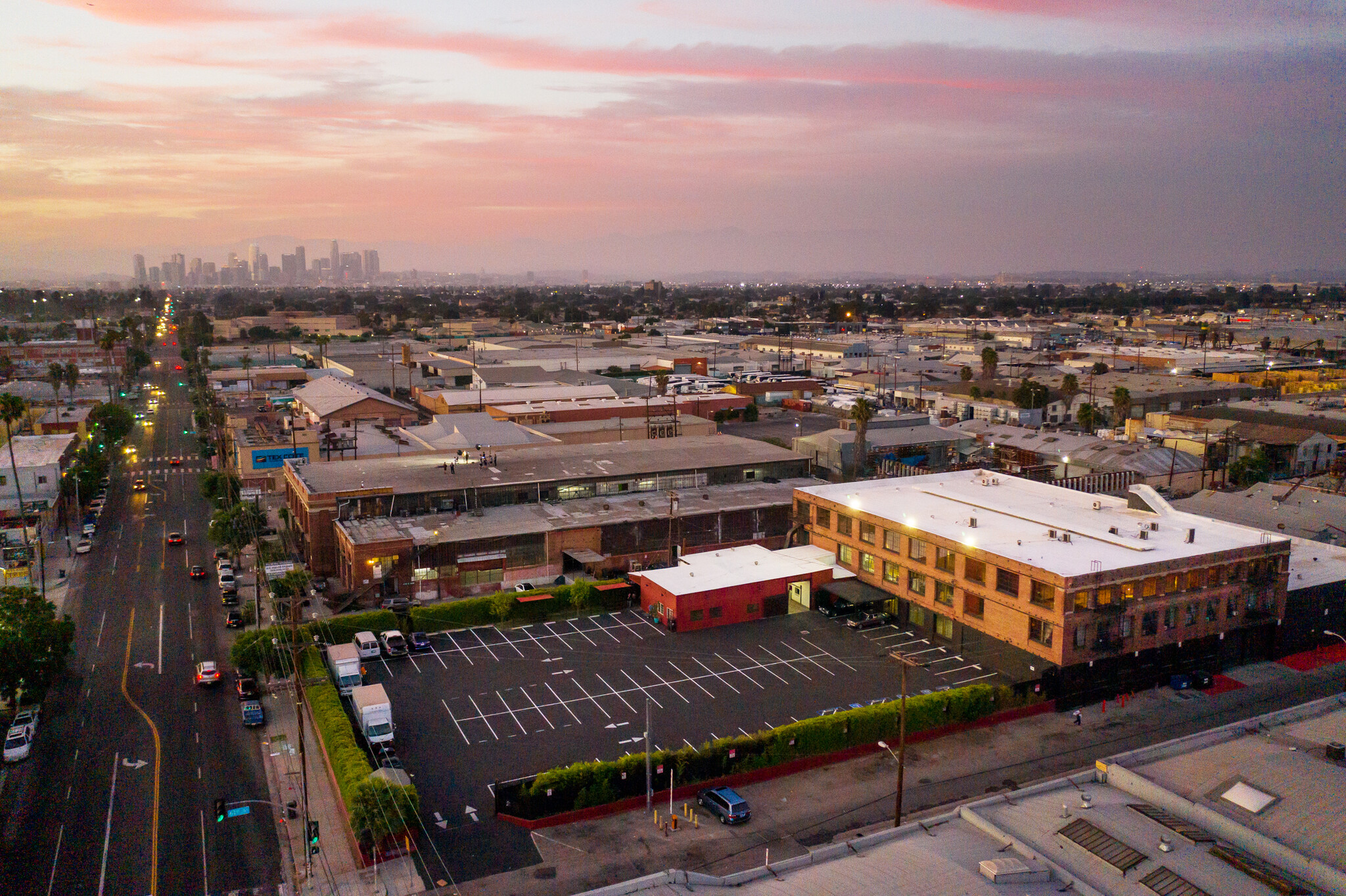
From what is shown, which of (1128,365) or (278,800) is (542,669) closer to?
(278,800)

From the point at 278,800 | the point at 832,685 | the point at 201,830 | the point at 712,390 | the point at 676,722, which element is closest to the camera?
the point at 201,830

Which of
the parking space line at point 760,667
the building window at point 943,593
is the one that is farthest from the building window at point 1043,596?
the parking space line at point 760,667

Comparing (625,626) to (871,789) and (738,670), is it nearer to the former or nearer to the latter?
(738,670)

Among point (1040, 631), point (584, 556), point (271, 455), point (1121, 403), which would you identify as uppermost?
point (1121, 403)

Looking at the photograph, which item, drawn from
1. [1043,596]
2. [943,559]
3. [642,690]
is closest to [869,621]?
[943,559]

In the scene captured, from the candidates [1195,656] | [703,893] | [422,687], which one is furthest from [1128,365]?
[703,893]

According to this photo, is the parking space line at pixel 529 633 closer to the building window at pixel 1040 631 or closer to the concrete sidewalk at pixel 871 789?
the concrete sidewalk at pixel 871 789

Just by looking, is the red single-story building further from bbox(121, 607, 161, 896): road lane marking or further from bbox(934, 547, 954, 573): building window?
bbox(121, 607, 161, 896): road lane marking
